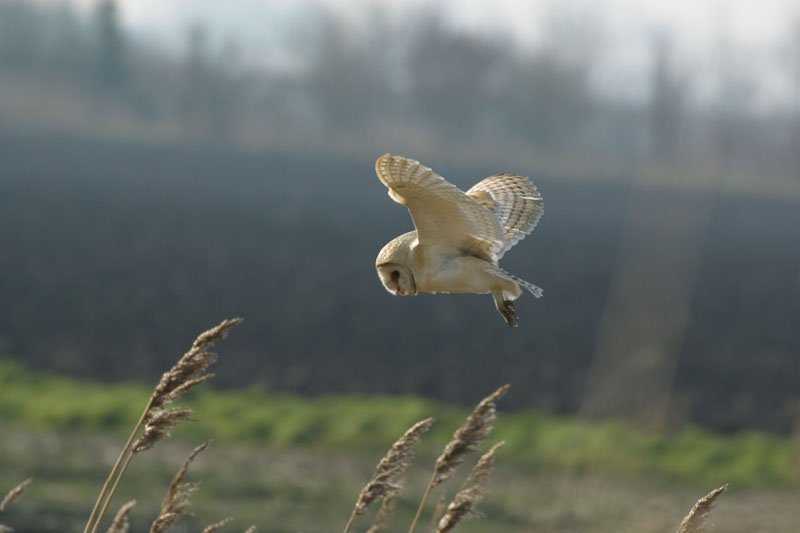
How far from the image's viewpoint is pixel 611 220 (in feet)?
97.7

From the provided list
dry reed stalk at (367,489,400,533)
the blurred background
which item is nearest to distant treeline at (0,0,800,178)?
the blurred background

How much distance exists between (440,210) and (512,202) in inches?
18.7

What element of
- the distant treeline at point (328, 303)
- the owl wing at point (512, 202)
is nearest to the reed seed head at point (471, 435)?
the owl wing at point (512, 202)

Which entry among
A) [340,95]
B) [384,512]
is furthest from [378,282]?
[340,95]

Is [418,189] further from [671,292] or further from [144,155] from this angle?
[144,155]

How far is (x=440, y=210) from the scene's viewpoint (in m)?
2.48

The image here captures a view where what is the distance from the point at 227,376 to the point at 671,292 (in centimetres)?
835

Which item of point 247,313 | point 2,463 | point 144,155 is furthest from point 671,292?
point 144,155

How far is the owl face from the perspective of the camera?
2.46 m

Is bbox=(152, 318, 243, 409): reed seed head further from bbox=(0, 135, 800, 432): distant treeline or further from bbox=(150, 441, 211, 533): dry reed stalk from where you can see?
bbox=(0, 135, 800, 432): distant treeline

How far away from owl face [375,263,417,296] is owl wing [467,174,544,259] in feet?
1.28

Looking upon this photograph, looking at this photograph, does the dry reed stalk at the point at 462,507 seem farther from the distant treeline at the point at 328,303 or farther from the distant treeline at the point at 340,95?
the distant treeline at the point at 340,95

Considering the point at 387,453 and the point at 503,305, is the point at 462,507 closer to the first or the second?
the point at 387,453

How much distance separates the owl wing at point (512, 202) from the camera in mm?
2824
